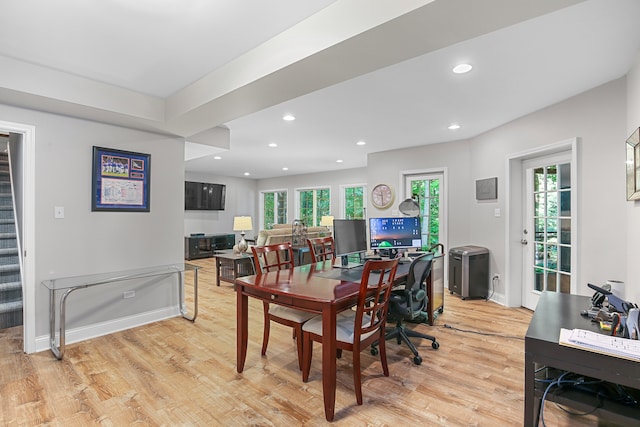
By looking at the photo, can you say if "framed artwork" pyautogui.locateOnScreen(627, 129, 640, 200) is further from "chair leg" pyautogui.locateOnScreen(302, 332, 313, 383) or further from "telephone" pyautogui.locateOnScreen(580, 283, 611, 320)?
"chair leg" pyautogui.locateOnScreen(302, 332, 313, 383)

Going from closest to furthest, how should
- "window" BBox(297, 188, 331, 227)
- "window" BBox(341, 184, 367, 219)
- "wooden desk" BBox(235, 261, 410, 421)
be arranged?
"wooden desk" BBox(235, 261, 410, 421) < "window" BBox(341, 184, 367, 219) < "window" BBox(297, 188, 331, 227)

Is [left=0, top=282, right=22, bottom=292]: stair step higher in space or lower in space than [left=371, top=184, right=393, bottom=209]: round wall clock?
lower

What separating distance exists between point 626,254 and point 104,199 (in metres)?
4.75

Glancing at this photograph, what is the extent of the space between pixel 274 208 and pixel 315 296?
839cm

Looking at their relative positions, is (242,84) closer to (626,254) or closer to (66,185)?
(66,185)

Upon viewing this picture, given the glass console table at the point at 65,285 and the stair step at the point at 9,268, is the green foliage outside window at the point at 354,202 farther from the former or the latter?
the stair step at the point at 9,268

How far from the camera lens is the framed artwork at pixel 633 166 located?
206 centimetres

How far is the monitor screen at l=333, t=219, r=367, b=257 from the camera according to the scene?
8.93 ft

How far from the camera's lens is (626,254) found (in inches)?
101

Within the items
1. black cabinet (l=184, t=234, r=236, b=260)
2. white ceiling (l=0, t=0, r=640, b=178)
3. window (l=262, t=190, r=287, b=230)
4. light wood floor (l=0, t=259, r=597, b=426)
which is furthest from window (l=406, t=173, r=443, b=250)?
black cabinet (l=184, t=234, r=236, b=260)

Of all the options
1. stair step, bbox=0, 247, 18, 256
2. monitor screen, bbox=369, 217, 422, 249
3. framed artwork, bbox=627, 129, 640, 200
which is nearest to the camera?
framed artwork, bbox=627, 129, 640, 200

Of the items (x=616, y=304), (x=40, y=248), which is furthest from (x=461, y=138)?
(x=40, y=248)

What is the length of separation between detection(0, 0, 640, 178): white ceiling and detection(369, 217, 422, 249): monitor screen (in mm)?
1253

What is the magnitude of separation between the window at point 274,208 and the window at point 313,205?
2.23 ft
